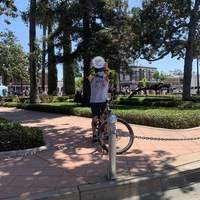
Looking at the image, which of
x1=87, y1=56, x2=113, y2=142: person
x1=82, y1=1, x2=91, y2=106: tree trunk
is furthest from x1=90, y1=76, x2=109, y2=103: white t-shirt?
x1=82, y1=1, x2=91, y2=106: tree trunk

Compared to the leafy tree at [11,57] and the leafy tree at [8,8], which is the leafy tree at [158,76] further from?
the leafy tree at [8,8]

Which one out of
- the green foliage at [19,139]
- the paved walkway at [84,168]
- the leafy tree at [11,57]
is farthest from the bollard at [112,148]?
the leafy tree at [11,57]

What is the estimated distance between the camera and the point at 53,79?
35875mm

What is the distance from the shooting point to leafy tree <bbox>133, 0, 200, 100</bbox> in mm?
18531

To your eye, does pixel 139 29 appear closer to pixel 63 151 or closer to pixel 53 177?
pixel 63 151

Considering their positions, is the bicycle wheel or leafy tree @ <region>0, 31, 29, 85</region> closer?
the bicycle wheel

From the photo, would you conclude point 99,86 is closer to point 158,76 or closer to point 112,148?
point 112,148

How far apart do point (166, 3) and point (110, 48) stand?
5617 mm

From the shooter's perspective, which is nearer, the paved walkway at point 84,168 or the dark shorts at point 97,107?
the paved walkway at point 84,168

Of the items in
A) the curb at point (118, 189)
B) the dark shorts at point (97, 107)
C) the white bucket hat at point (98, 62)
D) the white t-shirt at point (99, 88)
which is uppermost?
the white bucket hat at point (98, 62)

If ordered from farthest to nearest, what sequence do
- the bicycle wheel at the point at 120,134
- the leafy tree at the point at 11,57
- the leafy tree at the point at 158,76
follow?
the leafy tree at the point at 158,76 < the leafy tree at the point at 11,57 < the bicycle wheel at the point at 120,134

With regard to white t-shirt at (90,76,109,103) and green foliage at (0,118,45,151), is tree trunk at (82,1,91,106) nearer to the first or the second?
white t-shirt at (90,76,109,103)

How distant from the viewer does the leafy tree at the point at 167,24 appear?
60.8 feet

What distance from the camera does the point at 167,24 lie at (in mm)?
19594
